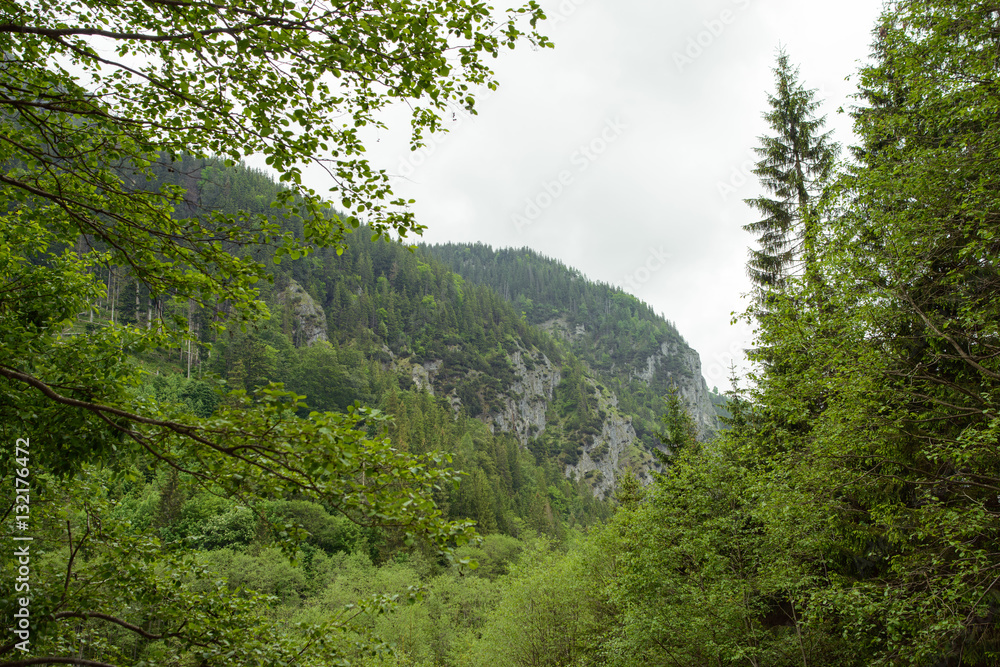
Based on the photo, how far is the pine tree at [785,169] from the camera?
53.8 ft

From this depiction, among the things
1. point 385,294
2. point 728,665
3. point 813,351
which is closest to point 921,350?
point 813,351

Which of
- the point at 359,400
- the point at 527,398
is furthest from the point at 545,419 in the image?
the point at 359,400

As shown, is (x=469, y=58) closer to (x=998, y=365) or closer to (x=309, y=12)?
(x=309, y=12)

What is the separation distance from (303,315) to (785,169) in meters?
104

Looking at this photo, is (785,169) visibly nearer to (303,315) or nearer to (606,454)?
(303,315)

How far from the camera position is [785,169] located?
56.2 ft

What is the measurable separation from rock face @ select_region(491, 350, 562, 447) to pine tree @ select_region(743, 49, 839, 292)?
10797 cm

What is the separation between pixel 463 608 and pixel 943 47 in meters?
36.0

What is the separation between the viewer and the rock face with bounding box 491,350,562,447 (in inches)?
5012

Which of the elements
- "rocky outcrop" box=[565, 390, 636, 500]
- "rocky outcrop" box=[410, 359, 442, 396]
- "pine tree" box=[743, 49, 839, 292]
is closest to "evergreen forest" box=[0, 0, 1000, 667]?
"pine tree" box=[743, 49, 839, 292]

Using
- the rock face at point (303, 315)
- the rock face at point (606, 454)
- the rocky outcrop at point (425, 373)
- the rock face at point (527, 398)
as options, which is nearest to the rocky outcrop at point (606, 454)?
the rock face at point (606, 454)

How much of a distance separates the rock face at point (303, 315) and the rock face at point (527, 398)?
45.6 meters

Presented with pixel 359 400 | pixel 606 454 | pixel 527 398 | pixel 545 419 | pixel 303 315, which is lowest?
pixel 359 400

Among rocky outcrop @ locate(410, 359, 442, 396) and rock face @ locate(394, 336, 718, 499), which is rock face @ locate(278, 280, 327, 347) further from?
rocky outcrop @ locate(410, 359, 442, 396)
